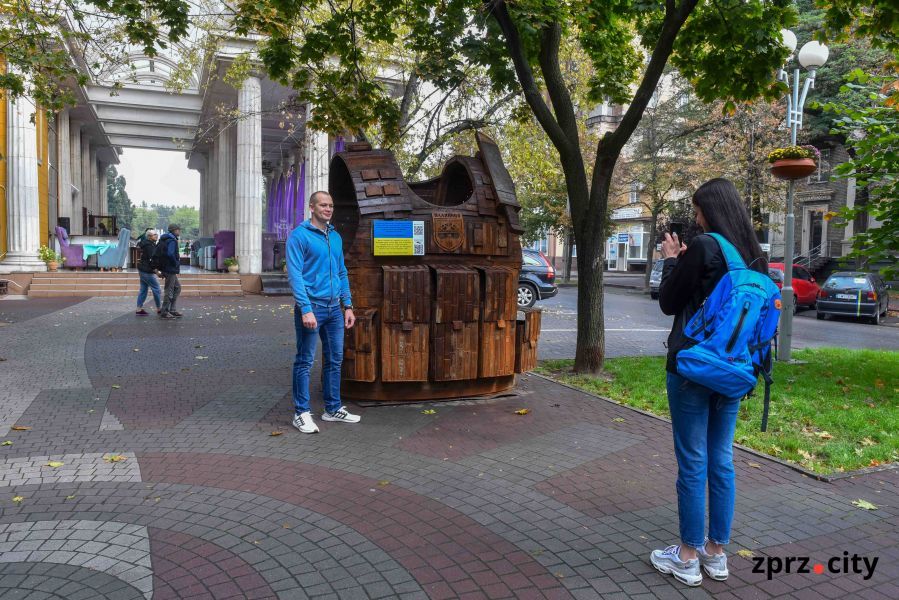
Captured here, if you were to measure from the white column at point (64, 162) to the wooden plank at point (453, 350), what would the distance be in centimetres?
2958

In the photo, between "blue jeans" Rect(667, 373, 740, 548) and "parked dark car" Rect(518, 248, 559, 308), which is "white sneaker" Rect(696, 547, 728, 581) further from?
"parked dark car" Rect(518, 248, 559, 308)

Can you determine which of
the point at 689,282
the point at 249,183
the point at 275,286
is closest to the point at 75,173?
the point at 249,183

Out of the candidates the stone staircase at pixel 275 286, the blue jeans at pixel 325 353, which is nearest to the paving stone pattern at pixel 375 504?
the blue jeans at pixel 325 353

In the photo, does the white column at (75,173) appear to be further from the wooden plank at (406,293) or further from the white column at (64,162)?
the wooden plank at (406,293)

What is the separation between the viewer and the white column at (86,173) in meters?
36.3

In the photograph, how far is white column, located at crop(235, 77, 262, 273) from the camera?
23562mm

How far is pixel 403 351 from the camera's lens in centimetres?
599

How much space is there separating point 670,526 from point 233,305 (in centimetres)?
1593

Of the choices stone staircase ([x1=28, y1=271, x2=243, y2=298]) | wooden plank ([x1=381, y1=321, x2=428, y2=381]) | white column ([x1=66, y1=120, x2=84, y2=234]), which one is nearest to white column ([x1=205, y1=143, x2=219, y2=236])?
white column ([x1=66, y1=120, x2=84, y2=234])

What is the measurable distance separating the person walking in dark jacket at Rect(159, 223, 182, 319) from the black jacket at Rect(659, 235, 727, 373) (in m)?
12.6

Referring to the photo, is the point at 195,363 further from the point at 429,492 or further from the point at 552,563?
the point at 552,563

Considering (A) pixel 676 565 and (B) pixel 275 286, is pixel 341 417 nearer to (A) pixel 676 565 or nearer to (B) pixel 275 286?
(A) pixel 676 565

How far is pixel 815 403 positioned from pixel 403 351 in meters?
4.52

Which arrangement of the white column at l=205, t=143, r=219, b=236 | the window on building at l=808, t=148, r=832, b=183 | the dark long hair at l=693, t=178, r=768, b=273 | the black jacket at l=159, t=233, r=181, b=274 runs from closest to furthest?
the dark long hair at l=693, t=178, r=768, b=273 → the black jacket at l=159, t=233, r=181, b=274 → the window on building at l=808, t=148, r=832, b=183 → the white column at l=205, t=143, r=219, b=236
